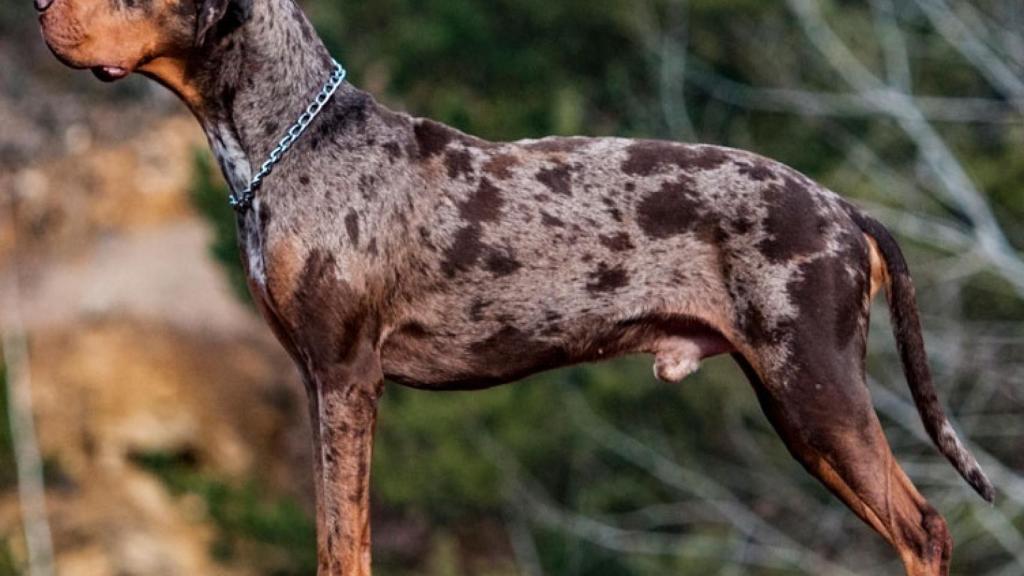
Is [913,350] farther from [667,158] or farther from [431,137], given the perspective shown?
[431,137]

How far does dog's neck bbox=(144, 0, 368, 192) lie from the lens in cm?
682

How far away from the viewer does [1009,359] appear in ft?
90.1

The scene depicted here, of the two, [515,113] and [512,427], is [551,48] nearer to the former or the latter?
[515,113]

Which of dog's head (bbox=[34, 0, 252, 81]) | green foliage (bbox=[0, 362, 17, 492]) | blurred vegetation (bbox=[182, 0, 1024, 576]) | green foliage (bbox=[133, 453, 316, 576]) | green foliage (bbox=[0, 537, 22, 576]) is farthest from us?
blurred vegetation (bbox=[182, 0, 1024, 576])

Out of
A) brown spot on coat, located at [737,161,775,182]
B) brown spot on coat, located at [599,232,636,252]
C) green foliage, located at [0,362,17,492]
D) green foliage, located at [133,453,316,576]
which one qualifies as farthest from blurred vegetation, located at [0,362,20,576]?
brown spot on coat, located at [737,161,775,182]

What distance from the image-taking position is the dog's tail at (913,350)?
698 centimetres

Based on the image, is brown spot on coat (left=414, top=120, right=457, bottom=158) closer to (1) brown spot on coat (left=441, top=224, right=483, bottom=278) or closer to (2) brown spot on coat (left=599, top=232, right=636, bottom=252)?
(1) brown spot on coat (left=441, top=224, right=483, bottom=278)

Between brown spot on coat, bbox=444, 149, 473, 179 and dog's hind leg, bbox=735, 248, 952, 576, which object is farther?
brown spot on coat, bbox=444, 149, 473, 179

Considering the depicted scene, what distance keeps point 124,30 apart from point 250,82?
1.63 feet

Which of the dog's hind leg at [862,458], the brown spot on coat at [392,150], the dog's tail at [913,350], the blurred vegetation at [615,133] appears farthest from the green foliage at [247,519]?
the dog's hind leg at [862,458]

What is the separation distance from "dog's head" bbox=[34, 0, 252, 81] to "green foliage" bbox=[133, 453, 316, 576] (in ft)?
56.9

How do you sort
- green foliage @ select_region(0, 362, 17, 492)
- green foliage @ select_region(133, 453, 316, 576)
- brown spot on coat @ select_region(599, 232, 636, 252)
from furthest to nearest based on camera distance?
green foliage @ select_region(133, 453, 316, 576)
green foliage @ select_region(0, 362, 17, 492)
brown spot on coat @ select_region(599, 232, 636, 252)

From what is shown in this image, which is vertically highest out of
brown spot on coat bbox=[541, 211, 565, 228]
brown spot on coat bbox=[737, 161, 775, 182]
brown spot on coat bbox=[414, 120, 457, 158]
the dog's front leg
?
brown spot on coat bbox=[737, 161, 775, 182]

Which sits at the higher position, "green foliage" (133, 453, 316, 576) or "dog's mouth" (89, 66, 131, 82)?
"dog's mouth" (89, 66, 131, 82)
